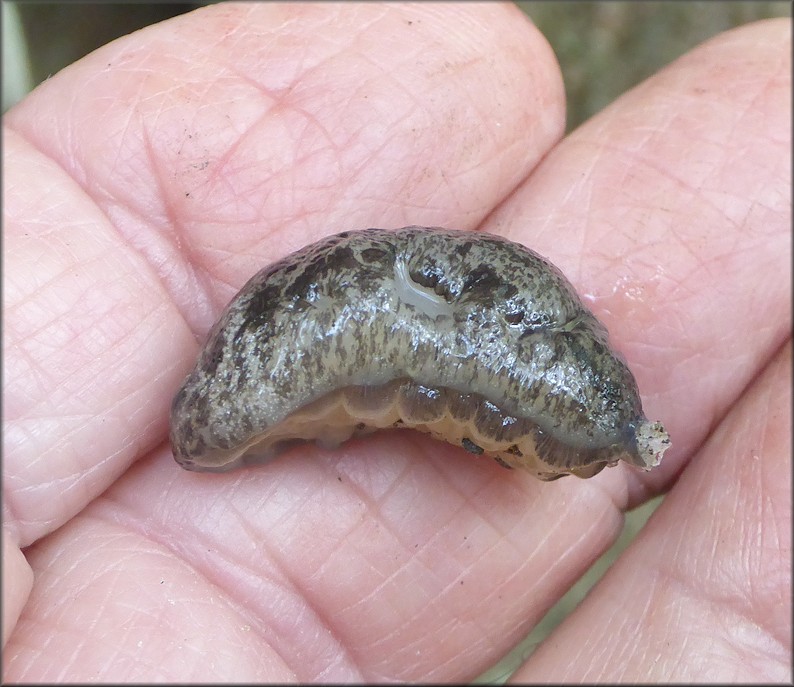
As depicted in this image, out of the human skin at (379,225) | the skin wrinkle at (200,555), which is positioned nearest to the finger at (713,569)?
the human skin at (379,225)

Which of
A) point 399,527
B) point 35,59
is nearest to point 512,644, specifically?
point 399,527

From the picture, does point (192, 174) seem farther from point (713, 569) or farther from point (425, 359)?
point (713, 569)

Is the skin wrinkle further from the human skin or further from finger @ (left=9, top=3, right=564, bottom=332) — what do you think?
finger @ (left=9, top=3, right=564, bottom=332)

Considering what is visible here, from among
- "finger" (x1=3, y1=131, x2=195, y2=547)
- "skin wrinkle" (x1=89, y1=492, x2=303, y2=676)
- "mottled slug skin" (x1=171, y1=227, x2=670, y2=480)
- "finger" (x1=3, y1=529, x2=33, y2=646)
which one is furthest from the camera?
"skin wrinkle" (x1=89, y1=492, x2=303, y2=676)

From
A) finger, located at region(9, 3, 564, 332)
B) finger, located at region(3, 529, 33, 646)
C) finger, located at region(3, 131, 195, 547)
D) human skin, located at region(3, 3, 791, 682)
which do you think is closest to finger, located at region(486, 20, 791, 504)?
human skin, located at region(3, 3, 791, 682)

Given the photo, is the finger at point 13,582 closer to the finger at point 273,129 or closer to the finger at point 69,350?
the finger at point 69,350

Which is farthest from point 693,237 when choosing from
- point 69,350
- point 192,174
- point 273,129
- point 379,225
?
point 69,350
